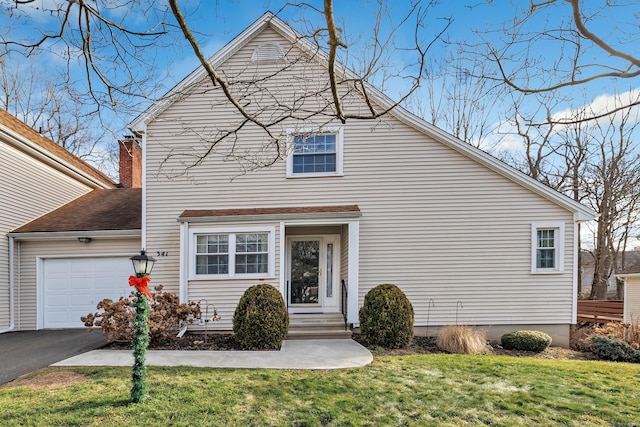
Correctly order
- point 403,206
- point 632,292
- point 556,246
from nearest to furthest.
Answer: point 556,246 < point 403,206 < point 632,292

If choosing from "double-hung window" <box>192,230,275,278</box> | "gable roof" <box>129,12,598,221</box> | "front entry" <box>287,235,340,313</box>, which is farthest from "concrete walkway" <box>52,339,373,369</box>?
"gable roof" <box>129,12,598,221</box>

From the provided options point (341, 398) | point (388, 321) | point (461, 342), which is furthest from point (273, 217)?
point (461, 342)

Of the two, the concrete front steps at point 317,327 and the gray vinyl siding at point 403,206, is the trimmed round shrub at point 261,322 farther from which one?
the gray vinyl siding at point 403,206

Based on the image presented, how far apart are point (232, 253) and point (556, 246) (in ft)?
27.0

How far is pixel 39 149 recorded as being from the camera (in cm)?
1034

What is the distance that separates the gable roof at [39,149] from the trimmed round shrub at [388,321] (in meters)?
10.7

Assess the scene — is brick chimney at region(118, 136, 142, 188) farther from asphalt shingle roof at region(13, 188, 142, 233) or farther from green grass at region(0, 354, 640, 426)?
green grass at region(0, 354, 640, 426)

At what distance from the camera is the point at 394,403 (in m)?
4.36

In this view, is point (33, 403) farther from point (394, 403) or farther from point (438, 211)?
point (438, 211)

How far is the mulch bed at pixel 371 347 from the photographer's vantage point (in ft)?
22.8

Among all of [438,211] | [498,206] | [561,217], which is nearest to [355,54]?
[438,211]

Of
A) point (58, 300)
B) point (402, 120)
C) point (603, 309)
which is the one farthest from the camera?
point (603, 309)

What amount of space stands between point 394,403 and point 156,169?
7.97 metres

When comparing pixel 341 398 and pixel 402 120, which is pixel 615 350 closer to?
pixel 341 398
